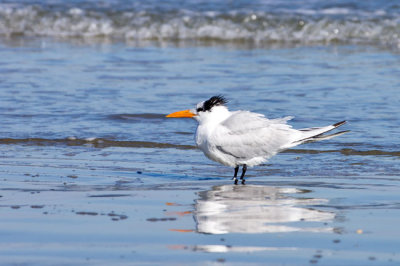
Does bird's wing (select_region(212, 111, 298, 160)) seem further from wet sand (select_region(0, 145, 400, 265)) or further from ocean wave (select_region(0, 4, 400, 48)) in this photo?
ocean wave (select_region(0, 4, 400, 48))

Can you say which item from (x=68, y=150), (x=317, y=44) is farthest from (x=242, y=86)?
(x=317, y=44)

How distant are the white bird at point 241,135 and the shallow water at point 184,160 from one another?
0.71 ft

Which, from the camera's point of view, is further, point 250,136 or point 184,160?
point 184,160

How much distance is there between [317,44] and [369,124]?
21.6 feet

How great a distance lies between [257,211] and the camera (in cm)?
502

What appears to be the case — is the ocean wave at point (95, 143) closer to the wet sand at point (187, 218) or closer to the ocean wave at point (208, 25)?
the wet sand at point (187, 218)

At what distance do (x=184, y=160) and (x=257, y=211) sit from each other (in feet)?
7.46

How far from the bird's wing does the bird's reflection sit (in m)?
0.59

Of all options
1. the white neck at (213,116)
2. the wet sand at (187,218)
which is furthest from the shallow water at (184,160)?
the white neck at (213,116)

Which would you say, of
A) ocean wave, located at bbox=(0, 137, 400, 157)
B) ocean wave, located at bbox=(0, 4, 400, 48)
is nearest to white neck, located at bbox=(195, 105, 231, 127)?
ocean wave, located at bbox=(0, 137, 400, 157)

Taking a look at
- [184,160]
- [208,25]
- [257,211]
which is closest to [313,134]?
[184,160]

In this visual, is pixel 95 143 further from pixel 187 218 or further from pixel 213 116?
pixel 187 218

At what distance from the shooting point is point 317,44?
581 inches

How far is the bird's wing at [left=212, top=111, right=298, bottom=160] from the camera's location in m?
6.46
